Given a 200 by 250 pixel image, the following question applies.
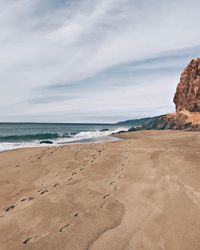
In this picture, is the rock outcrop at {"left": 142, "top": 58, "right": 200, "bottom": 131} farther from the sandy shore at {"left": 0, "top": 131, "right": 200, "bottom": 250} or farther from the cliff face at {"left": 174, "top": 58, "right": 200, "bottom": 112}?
the sandy shore at {"left": 0, "top": 131, "right": 200, "bottom": 250}

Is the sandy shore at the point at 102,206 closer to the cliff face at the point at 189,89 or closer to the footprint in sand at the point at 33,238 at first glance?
the footprint in sand at the point at 33,238

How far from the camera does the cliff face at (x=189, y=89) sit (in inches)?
1922

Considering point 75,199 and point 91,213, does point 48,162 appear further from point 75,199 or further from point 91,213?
point 91,213

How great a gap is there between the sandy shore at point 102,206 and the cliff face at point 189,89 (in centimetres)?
3941

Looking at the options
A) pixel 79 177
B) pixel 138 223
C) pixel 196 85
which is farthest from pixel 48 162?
pixel 196 85

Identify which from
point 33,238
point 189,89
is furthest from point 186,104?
point 33,238

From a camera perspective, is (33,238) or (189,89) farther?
(189,89)

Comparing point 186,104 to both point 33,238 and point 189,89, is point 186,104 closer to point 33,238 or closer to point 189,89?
point 189,89

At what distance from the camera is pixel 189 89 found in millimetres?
51844

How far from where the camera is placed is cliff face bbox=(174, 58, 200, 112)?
160 feet

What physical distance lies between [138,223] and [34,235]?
1.95m

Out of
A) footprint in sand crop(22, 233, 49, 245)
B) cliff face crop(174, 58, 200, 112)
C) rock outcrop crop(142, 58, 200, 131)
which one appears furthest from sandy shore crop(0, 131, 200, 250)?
cliff face crop(174, 58, 200, 112)

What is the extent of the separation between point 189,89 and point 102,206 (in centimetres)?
4845

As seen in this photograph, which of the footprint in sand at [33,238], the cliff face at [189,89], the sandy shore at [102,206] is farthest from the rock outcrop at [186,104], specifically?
the footprint in sand at [33,238]
